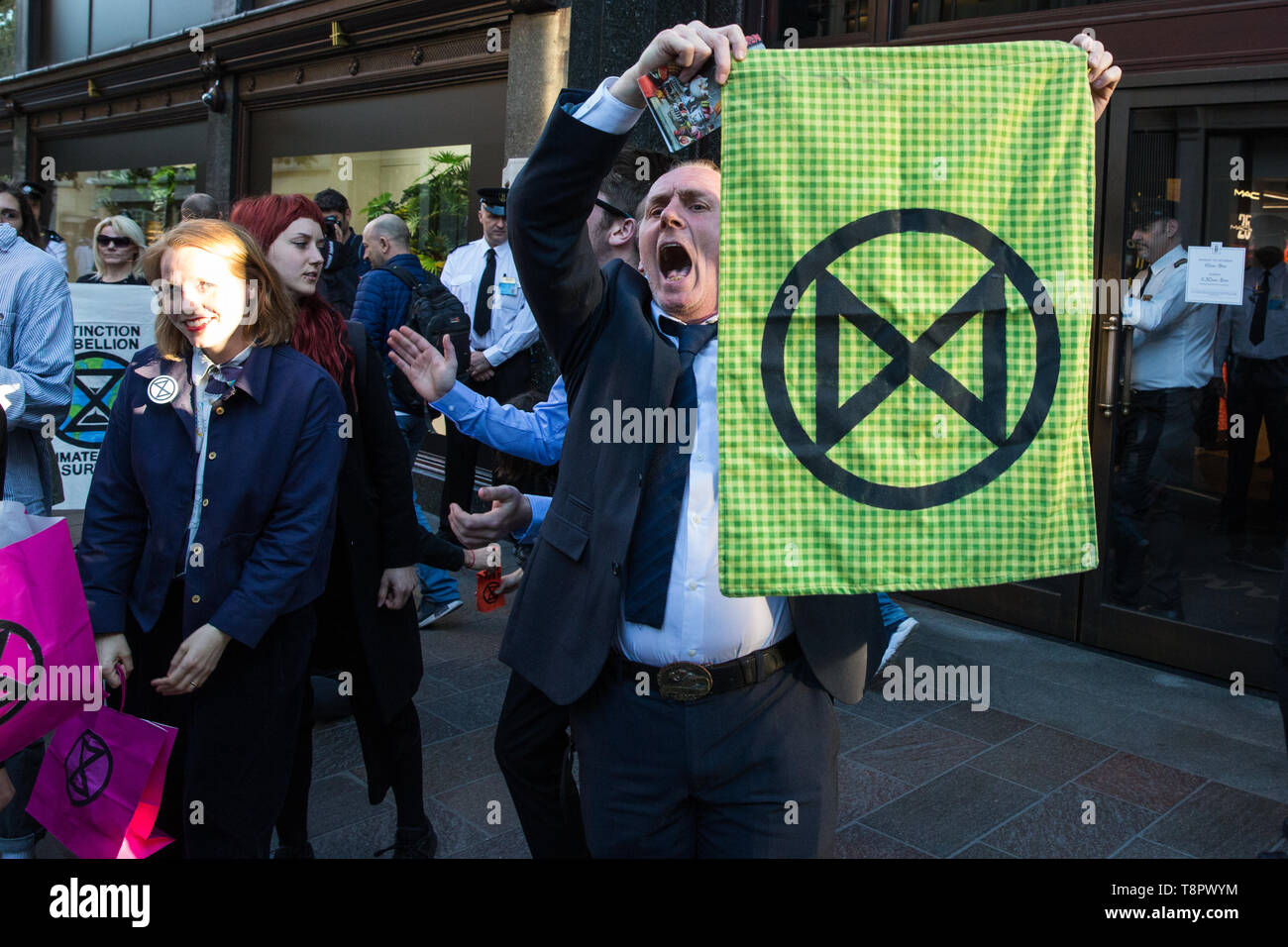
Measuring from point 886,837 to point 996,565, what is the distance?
217cm

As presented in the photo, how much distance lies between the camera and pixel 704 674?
2.19 metres

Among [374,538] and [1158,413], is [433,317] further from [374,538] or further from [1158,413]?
[1158,413]

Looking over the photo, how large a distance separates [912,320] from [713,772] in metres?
0.96

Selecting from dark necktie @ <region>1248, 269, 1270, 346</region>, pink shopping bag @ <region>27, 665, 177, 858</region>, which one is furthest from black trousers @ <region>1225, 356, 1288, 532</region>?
pink shopping bag @ <region>27, 665, 177, 858</region>

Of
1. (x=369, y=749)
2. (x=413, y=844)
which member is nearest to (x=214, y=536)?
(x=369, y=749)

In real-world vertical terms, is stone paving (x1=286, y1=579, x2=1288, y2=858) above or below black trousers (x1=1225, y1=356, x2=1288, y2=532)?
below

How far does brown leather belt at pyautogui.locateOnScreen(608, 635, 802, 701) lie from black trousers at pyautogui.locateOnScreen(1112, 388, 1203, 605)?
14.3 ft

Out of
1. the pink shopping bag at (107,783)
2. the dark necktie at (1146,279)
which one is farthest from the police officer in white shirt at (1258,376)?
the pink shopping bag at (107,783)

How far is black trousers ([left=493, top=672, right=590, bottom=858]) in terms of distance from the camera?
2.89m

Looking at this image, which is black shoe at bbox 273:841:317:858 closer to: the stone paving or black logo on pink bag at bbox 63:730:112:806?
the stone paving

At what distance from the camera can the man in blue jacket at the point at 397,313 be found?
629 centimetres

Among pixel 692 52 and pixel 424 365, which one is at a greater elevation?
pixel 692 52

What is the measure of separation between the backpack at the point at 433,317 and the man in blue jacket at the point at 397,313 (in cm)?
6

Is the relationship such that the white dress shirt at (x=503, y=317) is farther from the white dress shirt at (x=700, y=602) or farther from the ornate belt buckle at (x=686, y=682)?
the ornate belt buckle at (x=686, y=682)
